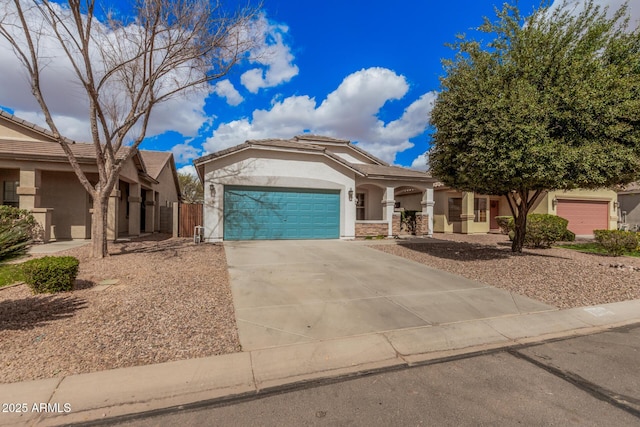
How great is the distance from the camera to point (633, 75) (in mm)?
7738

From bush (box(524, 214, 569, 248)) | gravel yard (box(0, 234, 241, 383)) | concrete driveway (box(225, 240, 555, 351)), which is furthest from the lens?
bush (box(524, 214, 569, 248))

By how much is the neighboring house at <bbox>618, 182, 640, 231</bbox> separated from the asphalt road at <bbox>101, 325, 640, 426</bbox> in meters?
28.1

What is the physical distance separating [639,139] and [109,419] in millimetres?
11473

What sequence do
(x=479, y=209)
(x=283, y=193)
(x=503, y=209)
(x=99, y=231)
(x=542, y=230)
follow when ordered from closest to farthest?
(x=99, y=231), (x=542, y=230), (x=283, y=193), (x=479, y=209), (x=503, y=209)

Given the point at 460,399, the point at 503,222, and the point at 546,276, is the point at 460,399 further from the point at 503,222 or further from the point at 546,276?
the point at 503,222

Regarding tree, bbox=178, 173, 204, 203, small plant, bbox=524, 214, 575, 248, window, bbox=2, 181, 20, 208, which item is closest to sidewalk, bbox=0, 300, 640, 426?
small plant, bbox=524, 214, 575, 248

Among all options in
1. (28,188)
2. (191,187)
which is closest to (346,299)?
(28,188)

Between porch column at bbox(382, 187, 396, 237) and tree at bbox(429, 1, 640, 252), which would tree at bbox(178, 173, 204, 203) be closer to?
porch column at bbox(382, 187, 396, 237)

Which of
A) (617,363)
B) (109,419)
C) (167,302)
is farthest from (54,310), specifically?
(617,363)

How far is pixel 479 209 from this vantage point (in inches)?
779

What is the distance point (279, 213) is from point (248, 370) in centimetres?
1074

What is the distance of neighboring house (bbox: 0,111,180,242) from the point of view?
38.6 feet

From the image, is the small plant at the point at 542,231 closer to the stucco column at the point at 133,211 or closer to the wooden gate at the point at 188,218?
the wooden gate at the point at 188,218

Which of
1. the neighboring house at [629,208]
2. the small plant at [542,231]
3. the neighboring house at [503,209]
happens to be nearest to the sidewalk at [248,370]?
the small plant at [542,231]
